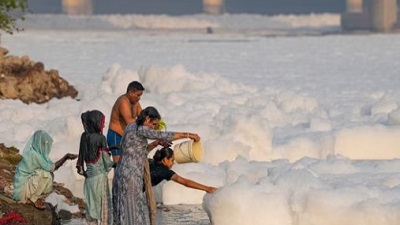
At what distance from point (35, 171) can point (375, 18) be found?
71.9 meters

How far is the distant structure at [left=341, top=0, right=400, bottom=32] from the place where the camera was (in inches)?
3115

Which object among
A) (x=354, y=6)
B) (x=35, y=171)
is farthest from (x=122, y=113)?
(x=354, y=6)

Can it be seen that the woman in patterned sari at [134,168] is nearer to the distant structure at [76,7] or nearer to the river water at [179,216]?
the river water at [179,216]

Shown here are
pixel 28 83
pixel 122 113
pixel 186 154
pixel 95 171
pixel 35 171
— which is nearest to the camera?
pixel 95 171

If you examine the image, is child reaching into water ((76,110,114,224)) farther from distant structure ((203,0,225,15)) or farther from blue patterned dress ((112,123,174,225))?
distant structure ((203,0,225,15))

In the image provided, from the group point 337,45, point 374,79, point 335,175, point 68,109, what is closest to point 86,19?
point 337,45

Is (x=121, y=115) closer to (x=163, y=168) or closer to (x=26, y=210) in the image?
(x=26, y=210)

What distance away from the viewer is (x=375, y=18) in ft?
261

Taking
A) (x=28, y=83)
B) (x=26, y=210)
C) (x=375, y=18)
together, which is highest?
(x=28, y=83)

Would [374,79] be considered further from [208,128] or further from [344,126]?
[208,128]

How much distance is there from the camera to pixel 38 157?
9117 millimetres

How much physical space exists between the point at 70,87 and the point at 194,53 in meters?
21.5

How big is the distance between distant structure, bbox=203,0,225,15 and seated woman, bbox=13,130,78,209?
86185 millimetres

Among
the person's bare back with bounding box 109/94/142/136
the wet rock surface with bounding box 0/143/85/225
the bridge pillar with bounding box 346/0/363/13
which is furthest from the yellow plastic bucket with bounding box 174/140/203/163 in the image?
the bridge pillar with bounding box 346/0/363/13
